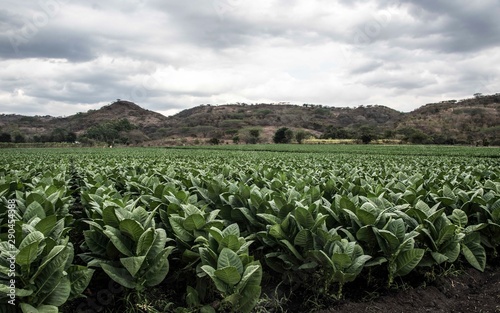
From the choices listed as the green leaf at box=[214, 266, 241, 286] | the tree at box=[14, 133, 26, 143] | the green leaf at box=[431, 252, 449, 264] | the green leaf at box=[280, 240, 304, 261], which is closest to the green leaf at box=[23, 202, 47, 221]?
the green leaf at box=[214, 266, 241, 286]

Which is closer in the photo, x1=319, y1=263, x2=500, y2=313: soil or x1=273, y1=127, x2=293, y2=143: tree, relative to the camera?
x1=319, y1=263, x2=500, y2=313: soil

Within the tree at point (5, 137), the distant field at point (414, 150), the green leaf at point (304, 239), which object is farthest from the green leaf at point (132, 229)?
the tree at point (5, 137)

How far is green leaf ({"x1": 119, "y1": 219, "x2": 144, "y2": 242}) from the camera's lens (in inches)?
104

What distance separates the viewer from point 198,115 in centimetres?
16825

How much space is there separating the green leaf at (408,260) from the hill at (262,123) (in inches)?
3021

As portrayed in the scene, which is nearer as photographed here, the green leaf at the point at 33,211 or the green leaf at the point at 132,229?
the green leaf at the point at 132,229

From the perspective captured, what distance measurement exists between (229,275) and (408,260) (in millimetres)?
1640

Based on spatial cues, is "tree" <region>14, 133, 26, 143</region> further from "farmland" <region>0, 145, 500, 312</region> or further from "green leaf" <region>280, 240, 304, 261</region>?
"green leaf" <region>280, 240, 304, 261</region>

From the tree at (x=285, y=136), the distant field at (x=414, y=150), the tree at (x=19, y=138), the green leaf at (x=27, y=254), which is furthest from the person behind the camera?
the tree at (x=285, y=136)

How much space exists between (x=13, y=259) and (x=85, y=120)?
160722mm

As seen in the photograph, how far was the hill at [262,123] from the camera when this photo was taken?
95.3 meters

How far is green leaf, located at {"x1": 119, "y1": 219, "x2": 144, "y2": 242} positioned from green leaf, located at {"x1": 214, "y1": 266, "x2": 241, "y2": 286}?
0.71m

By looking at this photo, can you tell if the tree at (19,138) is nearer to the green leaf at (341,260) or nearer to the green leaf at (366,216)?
the green leaf at (366,216)

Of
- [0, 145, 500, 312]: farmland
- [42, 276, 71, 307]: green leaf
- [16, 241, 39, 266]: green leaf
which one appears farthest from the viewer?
[0, 145, 500, 312]: farmland
